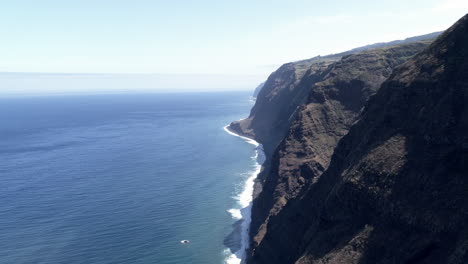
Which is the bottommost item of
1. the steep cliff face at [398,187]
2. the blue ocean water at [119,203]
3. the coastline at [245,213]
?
the coastline at [245,213]

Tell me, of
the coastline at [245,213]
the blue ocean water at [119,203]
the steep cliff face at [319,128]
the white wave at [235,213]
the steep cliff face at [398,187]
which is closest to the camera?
the steep cliff face at [398,187]

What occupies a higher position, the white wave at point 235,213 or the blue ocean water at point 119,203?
the blue ocean water at point 119,203

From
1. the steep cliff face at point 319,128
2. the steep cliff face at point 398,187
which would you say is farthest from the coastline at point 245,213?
the steep cliff face at point 398,187

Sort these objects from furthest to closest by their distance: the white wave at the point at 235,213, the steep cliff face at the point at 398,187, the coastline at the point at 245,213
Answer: the white wave at the point at 235,213 < the coastline at the point at 245,213 < the steep cliff face at the point at 398,187

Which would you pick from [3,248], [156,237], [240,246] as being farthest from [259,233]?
[3,248]

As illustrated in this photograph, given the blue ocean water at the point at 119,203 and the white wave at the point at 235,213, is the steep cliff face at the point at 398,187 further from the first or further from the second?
the blue ocean water at the point at 119,203
